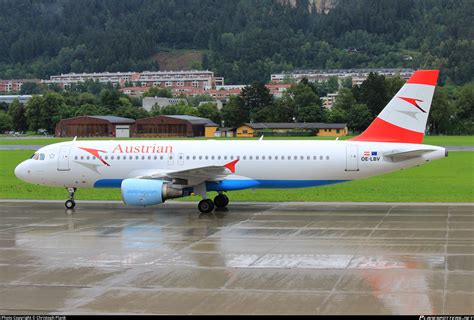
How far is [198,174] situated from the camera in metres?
35.1

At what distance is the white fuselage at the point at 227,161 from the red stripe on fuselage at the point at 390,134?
0.38 m

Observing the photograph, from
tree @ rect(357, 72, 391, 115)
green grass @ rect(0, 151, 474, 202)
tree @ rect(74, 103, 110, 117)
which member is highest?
tree @ rect(357, 72, 391, 115)

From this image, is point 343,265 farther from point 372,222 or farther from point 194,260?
point 372,222

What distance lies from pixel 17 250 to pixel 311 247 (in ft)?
31.3

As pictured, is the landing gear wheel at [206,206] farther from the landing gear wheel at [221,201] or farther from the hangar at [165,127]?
the hangar at [165,127]

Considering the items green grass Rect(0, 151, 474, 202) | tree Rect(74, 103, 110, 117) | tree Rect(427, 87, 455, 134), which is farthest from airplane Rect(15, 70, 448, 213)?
tree Rect(74, 103, 110, 117)

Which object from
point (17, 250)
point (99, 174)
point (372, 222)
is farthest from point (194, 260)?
point (99, 174)

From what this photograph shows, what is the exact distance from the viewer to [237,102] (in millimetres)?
169000

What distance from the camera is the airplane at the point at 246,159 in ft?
117

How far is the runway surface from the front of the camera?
17.9 m

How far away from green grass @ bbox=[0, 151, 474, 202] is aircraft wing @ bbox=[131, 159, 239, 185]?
646 centimetres

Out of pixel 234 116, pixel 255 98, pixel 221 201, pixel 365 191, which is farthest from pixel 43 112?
pixel 221 201

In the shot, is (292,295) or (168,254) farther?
(168,254)

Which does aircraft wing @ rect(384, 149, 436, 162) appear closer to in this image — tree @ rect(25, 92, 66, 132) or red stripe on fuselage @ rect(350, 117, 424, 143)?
red stripe on fuselage @ rect(350, 117, 424, 143)
